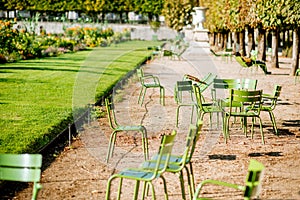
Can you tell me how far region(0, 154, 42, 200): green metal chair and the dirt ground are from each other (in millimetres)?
1846

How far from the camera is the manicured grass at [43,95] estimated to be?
9.05 metres

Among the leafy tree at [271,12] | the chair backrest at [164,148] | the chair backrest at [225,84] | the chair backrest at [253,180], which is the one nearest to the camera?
the chair backrest at [253,180]

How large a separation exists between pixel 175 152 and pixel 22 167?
4082mm

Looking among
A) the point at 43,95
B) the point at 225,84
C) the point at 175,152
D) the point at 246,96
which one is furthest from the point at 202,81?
the point at 43,95

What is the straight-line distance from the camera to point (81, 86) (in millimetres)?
15984

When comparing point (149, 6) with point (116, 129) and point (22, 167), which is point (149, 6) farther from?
point (22, 167)

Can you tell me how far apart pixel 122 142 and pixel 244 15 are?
17.5 m

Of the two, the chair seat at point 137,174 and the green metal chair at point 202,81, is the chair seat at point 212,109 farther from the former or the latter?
the chair seat at point 137,174

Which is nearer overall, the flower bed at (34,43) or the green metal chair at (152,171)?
the green metal chair at (152,171)

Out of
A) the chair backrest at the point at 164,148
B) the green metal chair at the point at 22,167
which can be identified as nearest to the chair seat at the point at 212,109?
the chair backrest at the point at 164,148

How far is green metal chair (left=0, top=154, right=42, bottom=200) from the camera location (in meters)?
4.39

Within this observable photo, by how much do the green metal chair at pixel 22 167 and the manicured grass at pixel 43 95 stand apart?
3505 mm

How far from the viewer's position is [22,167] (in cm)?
454

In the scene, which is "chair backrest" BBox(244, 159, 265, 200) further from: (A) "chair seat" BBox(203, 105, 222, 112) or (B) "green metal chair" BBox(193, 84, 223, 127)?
(A) "chair seat" BBox(203, 105, 222, 112)
